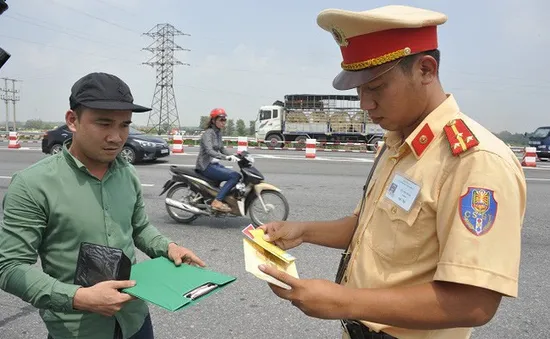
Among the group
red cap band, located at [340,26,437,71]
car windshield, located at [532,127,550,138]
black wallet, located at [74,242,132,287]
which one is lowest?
black wallet, located at [74,242,132,287]

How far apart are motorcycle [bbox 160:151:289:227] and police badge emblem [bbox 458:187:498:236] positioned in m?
4.82

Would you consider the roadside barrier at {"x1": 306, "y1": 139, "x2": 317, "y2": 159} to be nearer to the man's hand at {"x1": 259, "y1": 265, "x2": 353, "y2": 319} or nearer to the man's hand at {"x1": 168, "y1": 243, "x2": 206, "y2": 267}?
the man's hand at {"x1": 168, "y1": 243, "x2": 206, "y2": 267}

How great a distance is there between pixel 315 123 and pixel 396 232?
76.6 ft

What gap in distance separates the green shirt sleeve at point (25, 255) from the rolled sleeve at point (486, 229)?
1.21m

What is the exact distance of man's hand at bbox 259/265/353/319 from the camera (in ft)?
3.56

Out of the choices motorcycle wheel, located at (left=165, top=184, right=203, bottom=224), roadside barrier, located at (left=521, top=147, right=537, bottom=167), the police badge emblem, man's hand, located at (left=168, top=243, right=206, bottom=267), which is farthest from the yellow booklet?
roadside barrier, located at (left=521, top=147, right=537, bottom=167)

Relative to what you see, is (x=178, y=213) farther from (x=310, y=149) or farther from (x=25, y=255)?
(x=310, y=149)

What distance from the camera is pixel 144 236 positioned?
1940 millimetres

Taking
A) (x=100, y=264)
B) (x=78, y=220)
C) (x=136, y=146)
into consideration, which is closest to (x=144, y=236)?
(x=78, y=220)

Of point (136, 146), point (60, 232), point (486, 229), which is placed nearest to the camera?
point (486, 229)

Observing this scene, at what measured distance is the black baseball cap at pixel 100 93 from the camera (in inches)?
61.2

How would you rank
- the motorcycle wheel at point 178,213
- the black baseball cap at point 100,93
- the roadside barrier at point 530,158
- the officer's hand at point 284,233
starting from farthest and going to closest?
the roadside barrier at point 530,158
the motorcycle wheel at point 178,213
the officer's hand at point 284,233
the black baseball cap at point 100,93

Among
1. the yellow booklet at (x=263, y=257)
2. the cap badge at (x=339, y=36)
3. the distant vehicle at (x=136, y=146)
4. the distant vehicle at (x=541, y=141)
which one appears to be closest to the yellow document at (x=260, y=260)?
the yellow booklet at (x=263, y=257)

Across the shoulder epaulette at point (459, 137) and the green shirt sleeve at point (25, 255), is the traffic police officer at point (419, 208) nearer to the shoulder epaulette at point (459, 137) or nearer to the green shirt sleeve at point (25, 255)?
the shoulder epaulette at point (459, 137)
